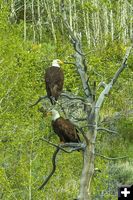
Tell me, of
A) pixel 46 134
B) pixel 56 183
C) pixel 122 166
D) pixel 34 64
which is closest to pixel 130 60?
pixel 34 64

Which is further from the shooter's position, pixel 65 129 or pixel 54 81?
pixel 54 81

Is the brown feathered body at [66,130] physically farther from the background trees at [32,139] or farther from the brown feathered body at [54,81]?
the background trees at [32,139]

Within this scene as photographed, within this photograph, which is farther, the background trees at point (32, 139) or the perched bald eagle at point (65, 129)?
the background trees at point (32, 139)

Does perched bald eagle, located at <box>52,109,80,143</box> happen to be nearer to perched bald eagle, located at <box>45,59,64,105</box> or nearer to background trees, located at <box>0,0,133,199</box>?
perched bald eagle, located at <box>45,59,64,105</box>

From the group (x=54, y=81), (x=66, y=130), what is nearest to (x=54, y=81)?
(x=54, y=81)

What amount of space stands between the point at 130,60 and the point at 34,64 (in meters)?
7.47

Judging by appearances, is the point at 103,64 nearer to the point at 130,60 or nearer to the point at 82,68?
the point at 130,60

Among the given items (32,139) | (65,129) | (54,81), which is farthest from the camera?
(32,139)

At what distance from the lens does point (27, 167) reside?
1845cm

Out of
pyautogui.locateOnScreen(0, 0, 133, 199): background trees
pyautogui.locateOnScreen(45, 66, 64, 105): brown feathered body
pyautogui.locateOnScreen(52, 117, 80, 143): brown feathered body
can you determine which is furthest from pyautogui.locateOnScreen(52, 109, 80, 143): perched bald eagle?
pyautogui.locateOnScreen(0, 0, 133, 199): background trees

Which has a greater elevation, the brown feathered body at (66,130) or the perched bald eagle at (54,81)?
the perched bald eagle at (54,81)

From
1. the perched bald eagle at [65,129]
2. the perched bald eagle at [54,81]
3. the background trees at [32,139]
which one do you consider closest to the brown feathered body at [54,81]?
the perched bald eagle at [54,81]

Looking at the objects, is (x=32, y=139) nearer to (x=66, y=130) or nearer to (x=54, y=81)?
(x=54, y=81)

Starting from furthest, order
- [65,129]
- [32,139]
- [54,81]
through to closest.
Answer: [32,139] → [54,81] → [65,129]
